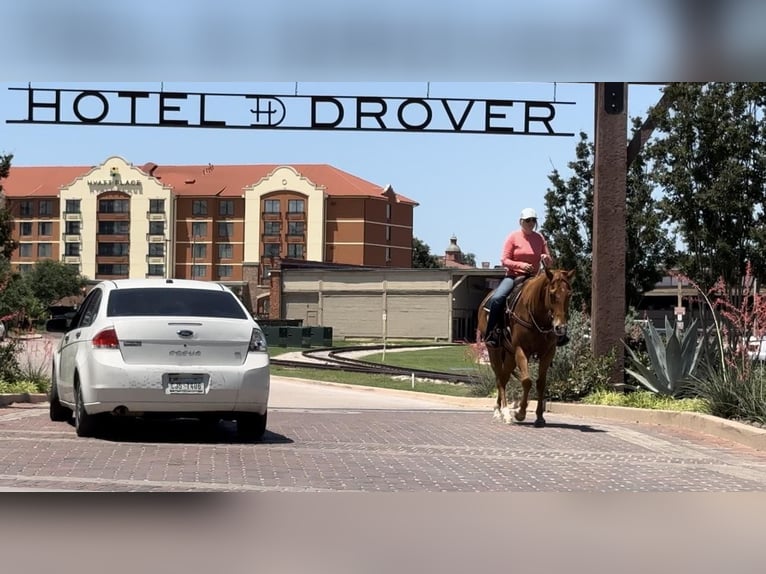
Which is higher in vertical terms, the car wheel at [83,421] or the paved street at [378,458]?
the car wheel at [83,421]

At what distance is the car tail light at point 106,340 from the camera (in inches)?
492

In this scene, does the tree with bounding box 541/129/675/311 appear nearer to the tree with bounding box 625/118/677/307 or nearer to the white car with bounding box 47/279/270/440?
the tree with bounding box 625/118/677/307

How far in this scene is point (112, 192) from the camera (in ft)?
391

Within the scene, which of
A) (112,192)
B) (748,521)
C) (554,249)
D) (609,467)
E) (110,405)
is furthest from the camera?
(112,192)

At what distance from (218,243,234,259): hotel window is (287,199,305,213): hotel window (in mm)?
7426

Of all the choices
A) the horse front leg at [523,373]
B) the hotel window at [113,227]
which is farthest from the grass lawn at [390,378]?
the hotel window at [113,227]

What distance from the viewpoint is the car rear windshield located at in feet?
43.0

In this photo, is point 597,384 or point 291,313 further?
point 291,313

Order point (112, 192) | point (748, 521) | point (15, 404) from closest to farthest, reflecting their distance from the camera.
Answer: point (748, 521), point (15, 404), point (112, 192)

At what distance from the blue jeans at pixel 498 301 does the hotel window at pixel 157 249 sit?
353ft

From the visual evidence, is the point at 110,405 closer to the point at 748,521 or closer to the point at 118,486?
the point at 118,486

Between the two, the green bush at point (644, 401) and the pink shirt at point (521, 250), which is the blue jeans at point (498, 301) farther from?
the green bush at point (644, 401)
